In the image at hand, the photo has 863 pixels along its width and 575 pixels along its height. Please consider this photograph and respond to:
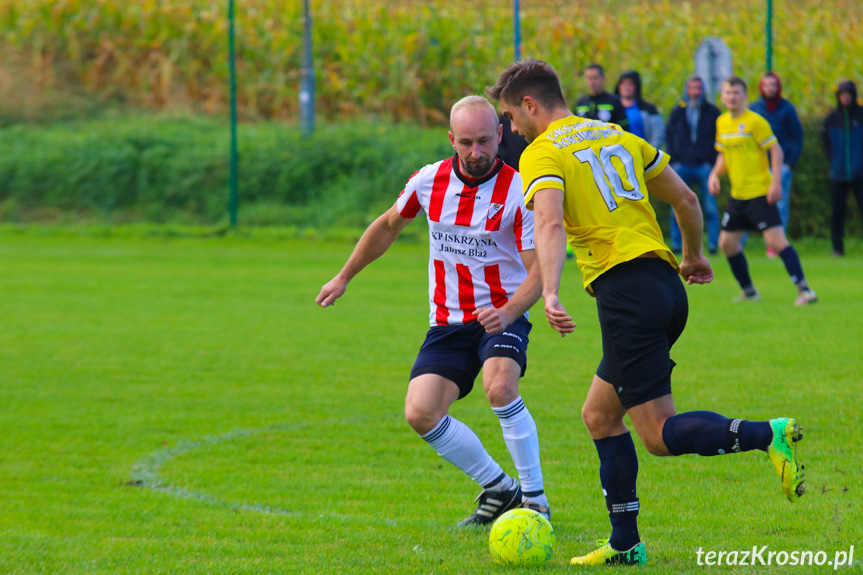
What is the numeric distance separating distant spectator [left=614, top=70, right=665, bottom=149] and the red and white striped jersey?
8.98 meters

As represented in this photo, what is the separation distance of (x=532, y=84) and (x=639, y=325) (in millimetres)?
967

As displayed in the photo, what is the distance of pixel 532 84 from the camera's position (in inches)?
152

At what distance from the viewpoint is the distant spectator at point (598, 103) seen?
1233 cm

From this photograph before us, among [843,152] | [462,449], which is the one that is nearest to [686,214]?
[462,449]

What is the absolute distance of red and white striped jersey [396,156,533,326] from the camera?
15.0 feet

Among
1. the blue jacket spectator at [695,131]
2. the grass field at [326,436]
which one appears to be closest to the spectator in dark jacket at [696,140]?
the blue jacket spectator at [695,131]

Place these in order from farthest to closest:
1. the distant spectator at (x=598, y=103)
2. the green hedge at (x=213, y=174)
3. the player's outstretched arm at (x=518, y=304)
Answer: the green hedge at (x=213, y=174) < the distant spectator at (x=598, y=103) < the player's outstretched arm at (x=518, y=304)

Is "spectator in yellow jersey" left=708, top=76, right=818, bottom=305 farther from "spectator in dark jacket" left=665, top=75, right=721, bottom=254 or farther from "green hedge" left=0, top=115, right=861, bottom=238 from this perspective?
"green hedge" left=0, top=115, right=861, bottom=238

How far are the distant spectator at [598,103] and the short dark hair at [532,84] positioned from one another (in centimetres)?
837

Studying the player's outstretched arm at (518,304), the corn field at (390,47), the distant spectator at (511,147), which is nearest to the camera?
the player's outstretched arm at (518,304)

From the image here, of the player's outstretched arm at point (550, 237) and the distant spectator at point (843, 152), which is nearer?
the player's outstretched arm at point (550, 237)

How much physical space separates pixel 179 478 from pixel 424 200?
6.27 feet

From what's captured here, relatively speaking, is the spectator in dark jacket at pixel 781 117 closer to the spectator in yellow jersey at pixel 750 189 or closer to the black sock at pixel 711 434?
the spectator in yellow jersey at pixel 750 189

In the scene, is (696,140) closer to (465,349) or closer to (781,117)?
(781,117)
